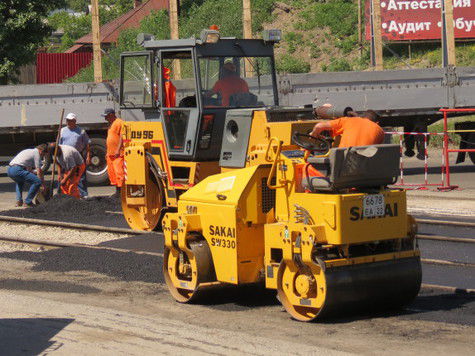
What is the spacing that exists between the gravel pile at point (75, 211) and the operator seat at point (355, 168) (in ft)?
25.5

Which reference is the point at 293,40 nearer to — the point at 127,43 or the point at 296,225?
the point at 127,43

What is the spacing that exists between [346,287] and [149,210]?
661cm

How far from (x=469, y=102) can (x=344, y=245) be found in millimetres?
13932

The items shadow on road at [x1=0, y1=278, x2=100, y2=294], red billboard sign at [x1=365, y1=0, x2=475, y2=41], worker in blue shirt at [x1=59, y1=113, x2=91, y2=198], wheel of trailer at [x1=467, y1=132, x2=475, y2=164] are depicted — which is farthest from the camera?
red billboard sign at [x1=365, y1=0, x2=475, y2=41]

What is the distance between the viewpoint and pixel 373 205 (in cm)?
874

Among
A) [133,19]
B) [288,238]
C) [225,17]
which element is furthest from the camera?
Result: [133,19]

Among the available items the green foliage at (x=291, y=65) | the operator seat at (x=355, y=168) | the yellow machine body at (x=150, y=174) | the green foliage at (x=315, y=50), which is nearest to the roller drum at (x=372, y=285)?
the operator seat at (x=355, y=168)

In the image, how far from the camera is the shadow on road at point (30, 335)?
7918 mm

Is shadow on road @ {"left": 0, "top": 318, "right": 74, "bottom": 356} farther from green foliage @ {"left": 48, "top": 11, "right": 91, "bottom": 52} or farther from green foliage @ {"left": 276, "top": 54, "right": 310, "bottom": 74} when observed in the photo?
green foliage @ {"left": 48, "top": 11, "right": 91, "bottom": 52}

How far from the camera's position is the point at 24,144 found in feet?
73.0

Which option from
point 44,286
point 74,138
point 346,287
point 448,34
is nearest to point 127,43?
point 448,34

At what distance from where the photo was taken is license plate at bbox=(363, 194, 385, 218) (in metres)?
8.66

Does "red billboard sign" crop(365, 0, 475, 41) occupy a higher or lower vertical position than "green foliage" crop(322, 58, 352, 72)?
higher

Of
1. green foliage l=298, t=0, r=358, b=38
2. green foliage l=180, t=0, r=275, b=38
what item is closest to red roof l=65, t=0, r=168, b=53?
green foliage l=180, t=0, r=275, b=38
